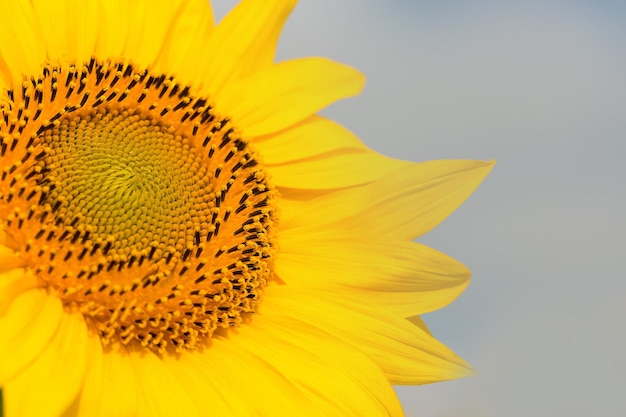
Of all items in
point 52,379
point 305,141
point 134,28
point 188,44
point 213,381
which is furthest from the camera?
point 305,141

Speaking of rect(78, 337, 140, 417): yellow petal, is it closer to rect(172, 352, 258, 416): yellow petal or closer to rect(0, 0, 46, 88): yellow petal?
→ rect(172, 352, 258, 416): yellow petal

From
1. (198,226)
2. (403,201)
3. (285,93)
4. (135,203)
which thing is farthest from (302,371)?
(285,93)

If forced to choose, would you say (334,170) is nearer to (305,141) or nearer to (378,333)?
(305,141)

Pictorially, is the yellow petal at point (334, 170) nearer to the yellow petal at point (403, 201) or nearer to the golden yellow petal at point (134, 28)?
the yellow petal at point (403, 201)

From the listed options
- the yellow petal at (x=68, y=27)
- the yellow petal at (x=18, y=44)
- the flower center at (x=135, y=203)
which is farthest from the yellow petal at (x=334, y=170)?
the yellow petal at (x=18, y=44)

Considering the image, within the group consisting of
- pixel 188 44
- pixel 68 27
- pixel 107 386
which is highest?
pixel 188 44

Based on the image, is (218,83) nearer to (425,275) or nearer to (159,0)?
(159,0)

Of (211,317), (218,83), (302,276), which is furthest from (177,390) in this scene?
(218,83)

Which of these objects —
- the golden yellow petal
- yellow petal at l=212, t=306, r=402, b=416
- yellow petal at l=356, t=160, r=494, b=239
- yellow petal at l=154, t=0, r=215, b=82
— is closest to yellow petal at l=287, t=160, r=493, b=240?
yellow petal at l=356, t=160, r=494, b=239
